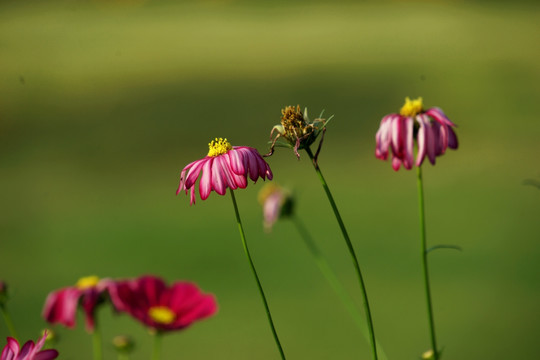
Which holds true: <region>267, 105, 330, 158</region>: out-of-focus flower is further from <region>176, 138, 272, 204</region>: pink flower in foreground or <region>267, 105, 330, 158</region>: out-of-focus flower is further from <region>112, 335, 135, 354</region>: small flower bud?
<region>112, 335, 135, 354</region>: small flower bud

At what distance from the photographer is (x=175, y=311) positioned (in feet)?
1.51

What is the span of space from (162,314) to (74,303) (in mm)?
64

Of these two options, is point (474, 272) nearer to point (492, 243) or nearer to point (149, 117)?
point (492, 243)

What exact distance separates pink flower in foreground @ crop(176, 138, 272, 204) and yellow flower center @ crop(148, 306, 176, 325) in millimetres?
95

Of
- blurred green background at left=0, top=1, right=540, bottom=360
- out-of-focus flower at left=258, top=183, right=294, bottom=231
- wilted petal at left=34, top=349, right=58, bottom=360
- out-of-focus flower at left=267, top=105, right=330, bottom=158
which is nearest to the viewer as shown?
wilted petal at left=34, top=349, right=58, bottom=360

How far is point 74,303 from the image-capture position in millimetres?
455

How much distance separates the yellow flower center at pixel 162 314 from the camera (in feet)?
1.39

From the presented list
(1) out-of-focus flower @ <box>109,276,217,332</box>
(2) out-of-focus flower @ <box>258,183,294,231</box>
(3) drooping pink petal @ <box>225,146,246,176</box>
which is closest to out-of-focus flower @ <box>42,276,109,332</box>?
(1) out-of-focus flower @ <box>109,276,217,332</box>

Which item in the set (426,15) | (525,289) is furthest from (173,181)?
(426,15)

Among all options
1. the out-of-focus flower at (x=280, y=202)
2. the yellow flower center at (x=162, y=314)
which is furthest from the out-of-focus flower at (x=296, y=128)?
the out-of-focus flower at (x=280, y=202)

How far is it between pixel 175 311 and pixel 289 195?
0.30 meters

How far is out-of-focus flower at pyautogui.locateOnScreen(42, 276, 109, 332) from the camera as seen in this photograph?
433 millimetres

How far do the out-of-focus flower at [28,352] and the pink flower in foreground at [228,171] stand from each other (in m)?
0.11

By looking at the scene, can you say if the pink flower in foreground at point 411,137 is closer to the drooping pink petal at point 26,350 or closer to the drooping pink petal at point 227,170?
the drooping pink petal at point 227,170
